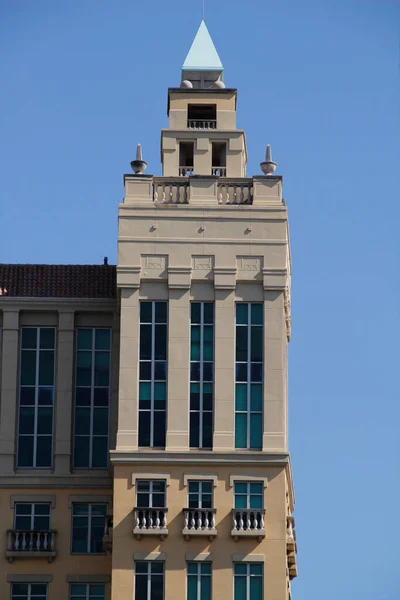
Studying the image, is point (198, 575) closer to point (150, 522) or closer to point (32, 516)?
point (150, 522)

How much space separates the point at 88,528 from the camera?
80.9 metres

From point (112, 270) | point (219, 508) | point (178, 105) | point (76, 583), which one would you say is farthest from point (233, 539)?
point (178, 105)

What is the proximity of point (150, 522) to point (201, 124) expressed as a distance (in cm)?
1670

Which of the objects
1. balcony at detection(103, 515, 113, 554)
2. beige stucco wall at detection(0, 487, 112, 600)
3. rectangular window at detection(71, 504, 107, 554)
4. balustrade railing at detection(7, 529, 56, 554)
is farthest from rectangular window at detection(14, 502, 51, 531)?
balcony at detection(103, 515, 113, 554)

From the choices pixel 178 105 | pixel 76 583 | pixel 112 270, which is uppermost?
pixel 178 105

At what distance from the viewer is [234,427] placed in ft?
257

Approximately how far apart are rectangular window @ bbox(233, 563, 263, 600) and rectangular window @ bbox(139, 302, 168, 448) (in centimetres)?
526

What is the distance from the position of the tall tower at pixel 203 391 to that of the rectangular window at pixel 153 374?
0.05 meters

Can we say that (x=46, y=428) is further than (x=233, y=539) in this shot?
Yes

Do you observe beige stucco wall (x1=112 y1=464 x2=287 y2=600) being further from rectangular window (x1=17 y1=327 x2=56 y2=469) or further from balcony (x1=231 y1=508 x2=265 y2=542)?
rectangular window (x1=17 y1=327 x2=56 y2=469)

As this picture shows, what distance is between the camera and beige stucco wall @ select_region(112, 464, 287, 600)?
3007 inches

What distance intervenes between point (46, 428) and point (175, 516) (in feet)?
24.6

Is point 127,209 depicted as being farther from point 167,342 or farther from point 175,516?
point 175,516

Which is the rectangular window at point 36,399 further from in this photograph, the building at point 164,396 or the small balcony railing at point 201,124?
the small balcony railing at point 201,124
